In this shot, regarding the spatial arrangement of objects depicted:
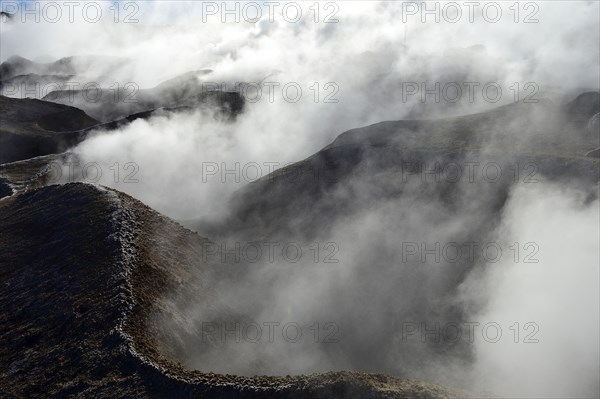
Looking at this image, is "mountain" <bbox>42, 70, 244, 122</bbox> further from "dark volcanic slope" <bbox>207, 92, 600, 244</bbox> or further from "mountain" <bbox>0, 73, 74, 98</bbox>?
"dark volcanic slope" <bbox>207, 92, 600, 244</bbox>

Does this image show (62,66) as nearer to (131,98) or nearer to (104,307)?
(131,98)

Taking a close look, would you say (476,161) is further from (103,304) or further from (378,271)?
(103,304)

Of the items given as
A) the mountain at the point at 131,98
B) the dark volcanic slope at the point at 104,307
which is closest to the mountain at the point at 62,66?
the mountain at the point at 131,98

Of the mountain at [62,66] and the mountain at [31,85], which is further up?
the mountain at [62,66]

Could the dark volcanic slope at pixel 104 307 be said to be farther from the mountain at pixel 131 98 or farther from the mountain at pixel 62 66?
the mountain at pixel 62 66

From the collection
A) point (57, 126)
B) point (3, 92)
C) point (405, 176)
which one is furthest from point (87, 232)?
point (3, 92)

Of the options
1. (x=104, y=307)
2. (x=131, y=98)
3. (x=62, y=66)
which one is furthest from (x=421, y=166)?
(x=62, y=66)
